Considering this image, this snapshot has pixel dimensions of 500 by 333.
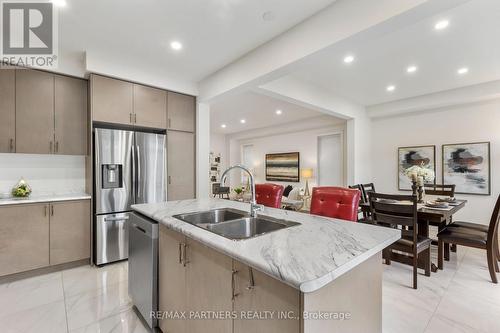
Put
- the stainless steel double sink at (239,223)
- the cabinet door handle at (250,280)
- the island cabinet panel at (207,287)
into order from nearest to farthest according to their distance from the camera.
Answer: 1. the cabinet door handle at (250,280)
2. the island cabinet panel at (207,287)
3. the stainless steel double sink at (239,223)

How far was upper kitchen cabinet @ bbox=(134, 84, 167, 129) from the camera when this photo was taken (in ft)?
10.8

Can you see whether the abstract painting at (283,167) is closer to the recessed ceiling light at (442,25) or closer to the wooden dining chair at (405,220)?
the wooden dining chair at (405,220)

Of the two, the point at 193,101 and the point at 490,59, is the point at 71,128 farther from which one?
the point at 490,59

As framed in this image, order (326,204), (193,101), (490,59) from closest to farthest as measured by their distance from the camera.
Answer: (326,204)
(490,59)
(193,101)

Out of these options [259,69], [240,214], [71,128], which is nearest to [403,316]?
[240,214]

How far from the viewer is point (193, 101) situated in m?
3.89

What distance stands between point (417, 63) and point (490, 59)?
2.83 ft

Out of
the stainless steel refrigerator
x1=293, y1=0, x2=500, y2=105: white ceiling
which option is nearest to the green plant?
the stainless steel refrigerator

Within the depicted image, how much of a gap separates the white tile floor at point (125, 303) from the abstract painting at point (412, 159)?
232 centimetres

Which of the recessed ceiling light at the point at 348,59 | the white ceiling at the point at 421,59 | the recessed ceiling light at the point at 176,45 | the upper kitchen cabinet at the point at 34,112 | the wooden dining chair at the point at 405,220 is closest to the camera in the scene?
the white ceiling at the point at 421,59

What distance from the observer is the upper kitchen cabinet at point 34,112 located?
9.11ft

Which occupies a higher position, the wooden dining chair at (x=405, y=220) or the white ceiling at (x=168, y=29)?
the white ceiling at (x=168, y=29)

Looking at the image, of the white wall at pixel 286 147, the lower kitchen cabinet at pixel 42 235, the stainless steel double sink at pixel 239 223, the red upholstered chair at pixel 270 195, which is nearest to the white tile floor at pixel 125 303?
the lower kitchen cabinet at pixel 42 235

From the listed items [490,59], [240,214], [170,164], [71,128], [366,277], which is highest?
[490,59]
